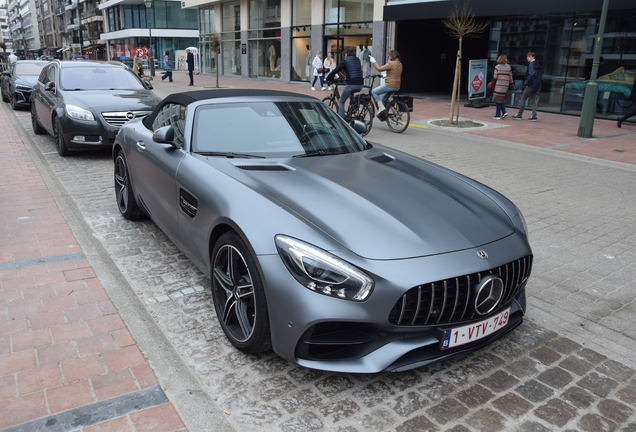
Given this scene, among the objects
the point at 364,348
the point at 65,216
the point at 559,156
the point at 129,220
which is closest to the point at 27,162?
the point at 65,216

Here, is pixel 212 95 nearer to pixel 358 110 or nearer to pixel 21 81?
pixel 358 110

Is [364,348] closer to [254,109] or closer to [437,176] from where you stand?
[437,176]

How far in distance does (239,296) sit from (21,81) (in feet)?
55.6

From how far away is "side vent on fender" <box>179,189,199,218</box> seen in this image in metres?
3.53

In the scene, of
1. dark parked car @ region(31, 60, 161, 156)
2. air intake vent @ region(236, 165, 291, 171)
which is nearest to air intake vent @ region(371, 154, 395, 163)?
air intake vent @ region(236, 165, 291, 171)

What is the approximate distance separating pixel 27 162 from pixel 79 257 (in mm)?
4943

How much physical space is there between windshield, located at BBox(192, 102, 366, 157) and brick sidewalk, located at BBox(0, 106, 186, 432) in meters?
1.45

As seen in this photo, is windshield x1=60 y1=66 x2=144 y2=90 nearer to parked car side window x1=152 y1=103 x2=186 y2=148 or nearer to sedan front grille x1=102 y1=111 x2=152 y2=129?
sedan front grille x1=102 y1=111 x2=152 y2=129

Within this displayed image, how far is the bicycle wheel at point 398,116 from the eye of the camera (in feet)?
40.9

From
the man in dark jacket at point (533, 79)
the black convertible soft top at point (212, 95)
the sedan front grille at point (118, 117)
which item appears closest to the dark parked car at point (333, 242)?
the black convertible soft top at point (212, 95)

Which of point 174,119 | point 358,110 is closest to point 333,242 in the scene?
point 174,119

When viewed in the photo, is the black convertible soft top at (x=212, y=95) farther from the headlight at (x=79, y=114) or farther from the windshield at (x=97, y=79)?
the windshield at (x=97, y=79)

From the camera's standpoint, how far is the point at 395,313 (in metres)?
2.55

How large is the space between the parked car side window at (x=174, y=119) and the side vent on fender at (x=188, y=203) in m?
0.48
